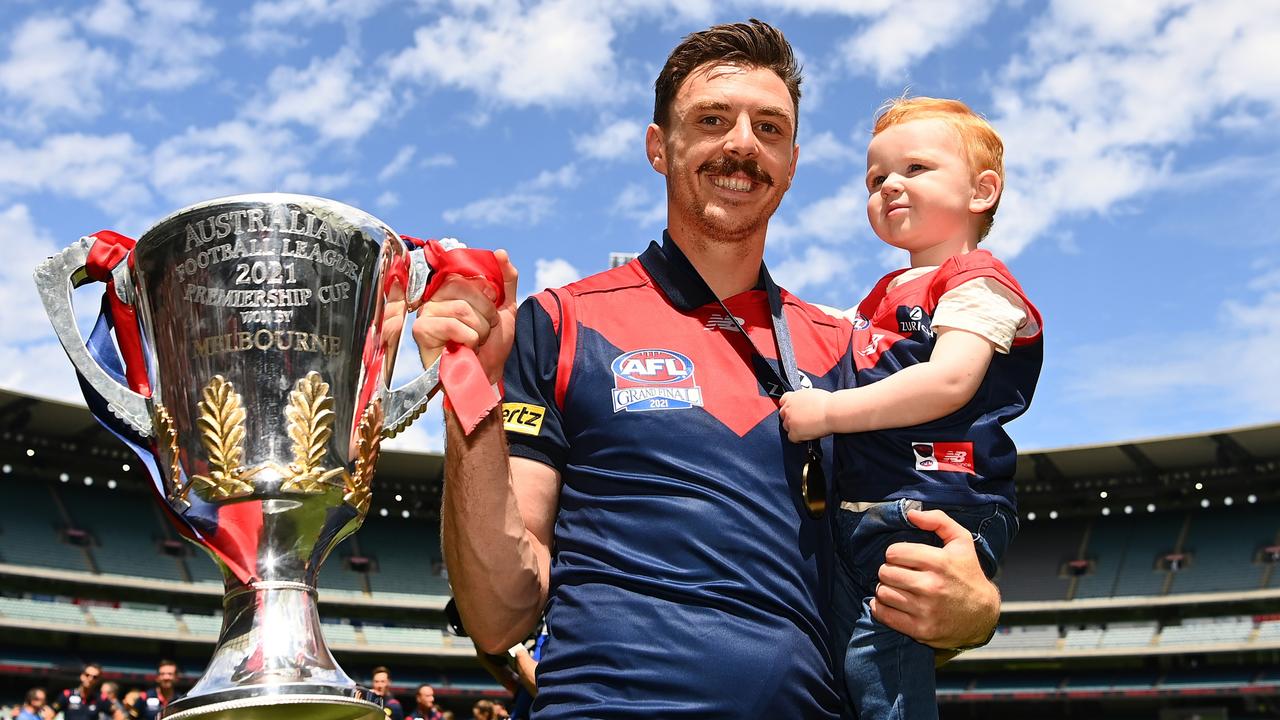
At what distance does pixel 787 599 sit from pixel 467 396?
795mm

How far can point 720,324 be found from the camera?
8.32 ft

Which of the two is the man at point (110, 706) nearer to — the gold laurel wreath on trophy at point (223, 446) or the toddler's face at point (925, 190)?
the gold laurel wreath on trophy at point (223, 446)

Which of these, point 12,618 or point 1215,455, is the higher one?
point 1215,455

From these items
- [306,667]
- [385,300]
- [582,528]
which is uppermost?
[385,300]

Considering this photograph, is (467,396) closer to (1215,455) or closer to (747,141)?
(747,141)

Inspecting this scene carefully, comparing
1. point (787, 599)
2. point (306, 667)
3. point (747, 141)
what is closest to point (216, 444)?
point (306, 667)

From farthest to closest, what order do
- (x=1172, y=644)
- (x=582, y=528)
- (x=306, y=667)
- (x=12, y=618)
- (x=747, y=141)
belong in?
(x=1172, y=644) → (x=12, y=618) → (x=747, y=141) → (x=582, y=528) → (x=306, y=667)

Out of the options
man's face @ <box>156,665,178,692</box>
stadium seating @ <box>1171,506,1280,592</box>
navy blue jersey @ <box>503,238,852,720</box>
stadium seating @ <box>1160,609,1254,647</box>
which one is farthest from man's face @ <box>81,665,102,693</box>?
stadium seating @ <box>1171,506,1280,592</box>

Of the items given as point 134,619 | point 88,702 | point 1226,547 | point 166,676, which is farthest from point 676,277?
point 1226,547

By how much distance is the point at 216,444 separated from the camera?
184cm

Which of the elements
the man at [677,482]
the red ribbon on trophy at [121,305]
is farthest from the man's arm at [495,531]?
the red ribbon on trophy at [121,305]

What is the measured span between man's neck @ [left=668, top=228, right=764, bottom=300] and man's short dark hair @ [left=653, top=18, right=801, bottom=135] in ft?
1.01

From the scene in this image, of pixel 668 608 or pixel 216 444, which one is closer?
pixel 216 444

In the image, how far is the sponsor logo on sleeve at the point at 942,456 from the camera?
240 cm
